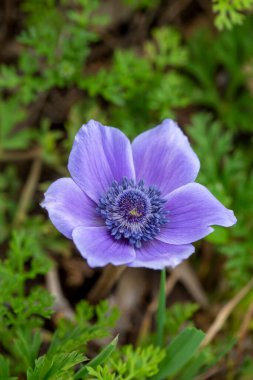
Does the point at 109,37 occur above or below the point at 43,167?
above

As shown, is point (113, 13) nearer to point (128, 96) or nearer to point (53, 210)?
point (128, 96)

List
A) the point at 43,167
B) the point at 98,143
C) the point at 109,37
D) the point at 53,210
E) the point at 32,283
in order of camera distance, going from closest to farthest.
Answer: the point at 53,210 → the point at 98,143 → the point at 32,283 → the point at 43,167 → the point at 109,37

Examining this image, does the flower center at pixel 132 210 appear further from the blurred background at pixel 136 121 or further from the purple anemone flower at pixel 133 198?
the blurred background at pixel 136 121

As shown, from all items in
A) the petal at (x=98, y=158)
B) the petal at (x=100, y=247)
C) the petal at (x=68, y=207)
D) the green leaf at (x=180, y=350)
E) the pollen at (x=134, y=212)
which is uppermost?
the petal at (x=98, y=158)

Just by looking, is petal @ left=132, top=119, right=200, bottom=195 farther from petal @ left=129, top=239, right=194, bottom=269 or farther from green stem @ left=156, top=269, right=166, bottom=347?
green stem @ left=156, top=269, right=166, bottom=347

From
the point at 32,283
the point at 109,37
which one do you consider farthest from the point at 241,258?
the point at 109,37

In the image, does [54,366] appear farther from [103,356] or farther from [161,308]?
[161,308]

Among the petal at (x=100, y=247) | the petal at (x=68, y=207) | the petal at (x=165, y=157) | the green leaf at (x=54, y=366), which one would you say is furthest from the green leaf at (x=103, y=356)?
the petal at (x=165, y=157)
